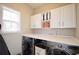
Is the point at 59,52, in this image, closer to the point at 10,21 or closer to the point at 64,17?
the point at 64,17

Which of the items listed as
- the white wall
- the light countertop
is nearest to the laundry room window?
the white wall

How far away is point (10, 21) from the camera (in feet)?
5.15

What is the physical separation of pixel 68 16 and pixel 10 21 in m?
0.81

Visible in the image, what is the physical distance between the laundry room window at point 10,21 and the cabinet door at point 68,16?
64 cm

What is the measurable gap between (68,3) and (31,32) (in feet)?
2.12

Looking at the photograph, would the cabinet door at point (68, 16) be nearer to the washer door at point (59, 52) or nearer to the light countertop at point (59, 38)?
the light countertop at point (59, 38)

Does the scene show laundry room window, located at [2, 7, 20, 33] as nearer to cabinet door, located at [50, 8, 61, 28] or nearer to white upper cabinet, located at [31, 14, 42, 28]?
white upper cabinet, located at [31, 14, 42, 28]

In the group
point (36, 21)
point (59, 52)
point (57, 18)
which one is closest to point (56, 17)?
point (57, 18)

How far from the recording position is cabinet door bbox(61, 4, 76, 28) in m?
1.47

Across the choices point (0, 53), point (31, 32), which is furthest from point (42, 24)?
point (0, 53)
